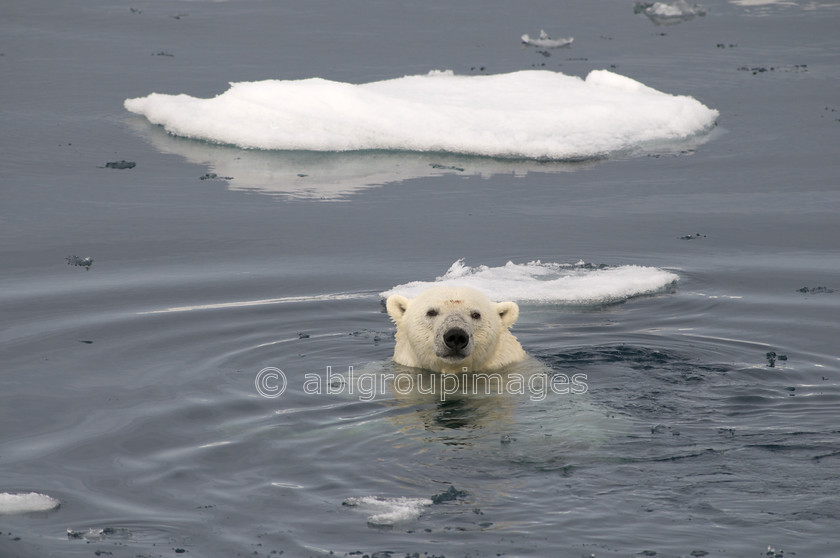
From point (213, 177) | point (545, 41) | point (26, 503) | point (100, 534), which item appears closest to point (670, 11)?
point (545, 41)

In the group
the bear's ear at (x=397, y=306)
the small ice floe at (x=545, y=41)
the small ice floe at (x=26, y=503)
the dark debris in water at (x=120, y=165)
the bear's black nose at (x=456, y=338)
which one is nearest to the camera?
the small ice floe at (x=26, y=503)

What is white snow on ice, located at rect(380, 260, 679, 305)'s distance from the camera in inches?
348

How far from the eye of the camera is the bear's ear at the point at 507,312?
748cm

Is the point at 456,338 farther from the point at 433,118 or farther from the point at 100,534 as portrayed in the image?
the point at 433,118

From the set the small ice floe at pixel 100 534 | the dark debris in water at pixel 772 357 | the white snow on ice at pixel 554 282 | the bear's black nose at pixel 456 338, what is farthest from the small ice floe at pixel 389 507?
the white snow on ice at pixel 554 282

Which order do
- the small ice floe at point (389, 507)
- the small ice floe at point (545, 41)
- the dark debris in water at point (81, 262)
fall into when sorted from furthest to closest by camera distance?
the small ice floe at point (545, 41) → the dark debris in water at point (81, 262) → the small ice floe at point (389, 507)

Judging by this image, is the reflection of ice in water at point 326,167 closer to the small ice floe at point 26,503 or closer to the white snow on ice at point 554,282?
the white snow on ice at point 554,282

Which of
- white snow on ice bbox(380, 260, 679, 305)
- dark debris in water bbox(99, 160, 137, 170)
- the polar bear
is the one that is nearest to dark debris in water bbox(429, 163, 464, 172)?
white snow on ice bbox(380, 260, 679, 305)

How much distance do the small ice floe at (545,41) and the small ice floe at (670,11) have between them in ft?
7.25

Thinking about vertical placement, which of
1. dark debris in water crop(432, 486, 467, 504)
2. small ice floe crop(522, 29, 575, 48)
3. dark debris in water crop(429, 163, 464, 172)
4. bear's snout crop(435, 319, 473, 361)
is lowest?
dark debris in water crop(432, 486, 467, 504)

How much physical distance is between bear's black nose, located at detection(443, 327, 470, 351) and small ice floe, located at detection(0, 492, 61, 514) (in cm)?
260

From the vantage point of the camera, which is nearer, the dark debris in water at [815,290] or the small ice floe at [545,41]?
the dark debris in water at [815,290]

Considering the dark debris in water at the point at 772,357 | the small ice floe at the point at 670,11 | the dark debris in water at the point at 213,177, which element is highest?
the small ice floe at the point at 670,11

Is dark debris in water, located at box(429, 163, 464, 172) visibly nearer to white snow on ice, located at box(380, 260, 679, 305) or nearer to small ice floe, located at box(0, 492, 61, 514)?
white snow on ice, located at box(380, 260, 679, 305)
